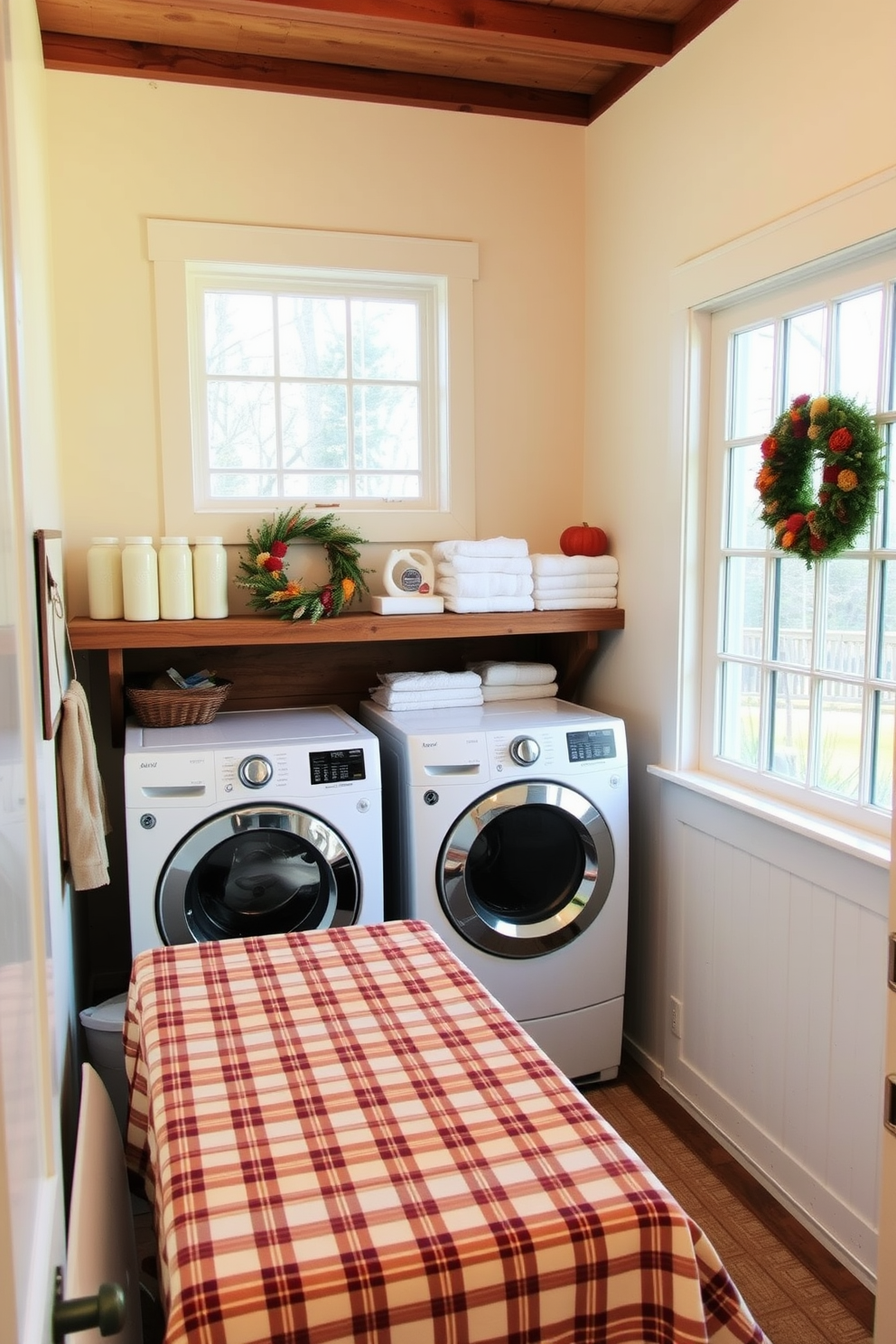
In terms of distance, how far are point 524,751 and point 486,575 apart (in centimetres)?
55

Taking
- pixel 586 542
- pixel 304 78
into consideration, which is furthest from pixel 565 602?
pixel 304 78

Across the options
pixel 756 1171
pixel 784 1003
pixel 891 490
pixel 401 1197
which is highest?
pixel 891 490

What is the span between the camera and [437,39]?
9.48 ft

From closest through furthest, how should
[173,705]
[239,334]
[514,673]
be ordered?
[173,705] → [239,334] → [514,673]

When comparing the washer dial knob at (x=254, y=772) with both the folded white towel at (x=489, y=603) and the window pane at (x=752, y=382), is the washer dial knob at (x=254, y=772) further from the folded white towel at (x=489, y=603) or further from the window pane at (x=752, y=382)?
the window pane at (x=752, y=382)

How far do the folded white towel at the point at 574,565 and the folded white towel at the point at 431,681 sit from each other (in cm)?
38

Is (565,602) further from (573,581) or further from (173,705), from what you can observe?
(173,705)

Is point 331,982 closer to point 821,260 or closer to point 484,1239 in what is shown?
point 484,1239

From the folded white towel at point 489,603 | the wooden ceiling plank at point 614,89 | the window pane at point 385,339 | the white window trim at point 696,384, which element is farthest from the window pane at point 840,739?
the wooden ceiling plank at point 614,89

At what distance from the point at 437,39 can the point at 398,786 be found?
2.06m

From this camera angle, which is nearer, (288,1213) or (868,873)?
(288,1213)

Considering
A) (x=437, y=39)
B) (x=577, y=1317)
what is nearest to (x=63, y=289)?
(x=437, y=39)

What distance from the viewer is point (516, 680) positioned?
10.8ft

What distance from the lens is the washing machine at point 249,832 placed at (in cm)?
259
